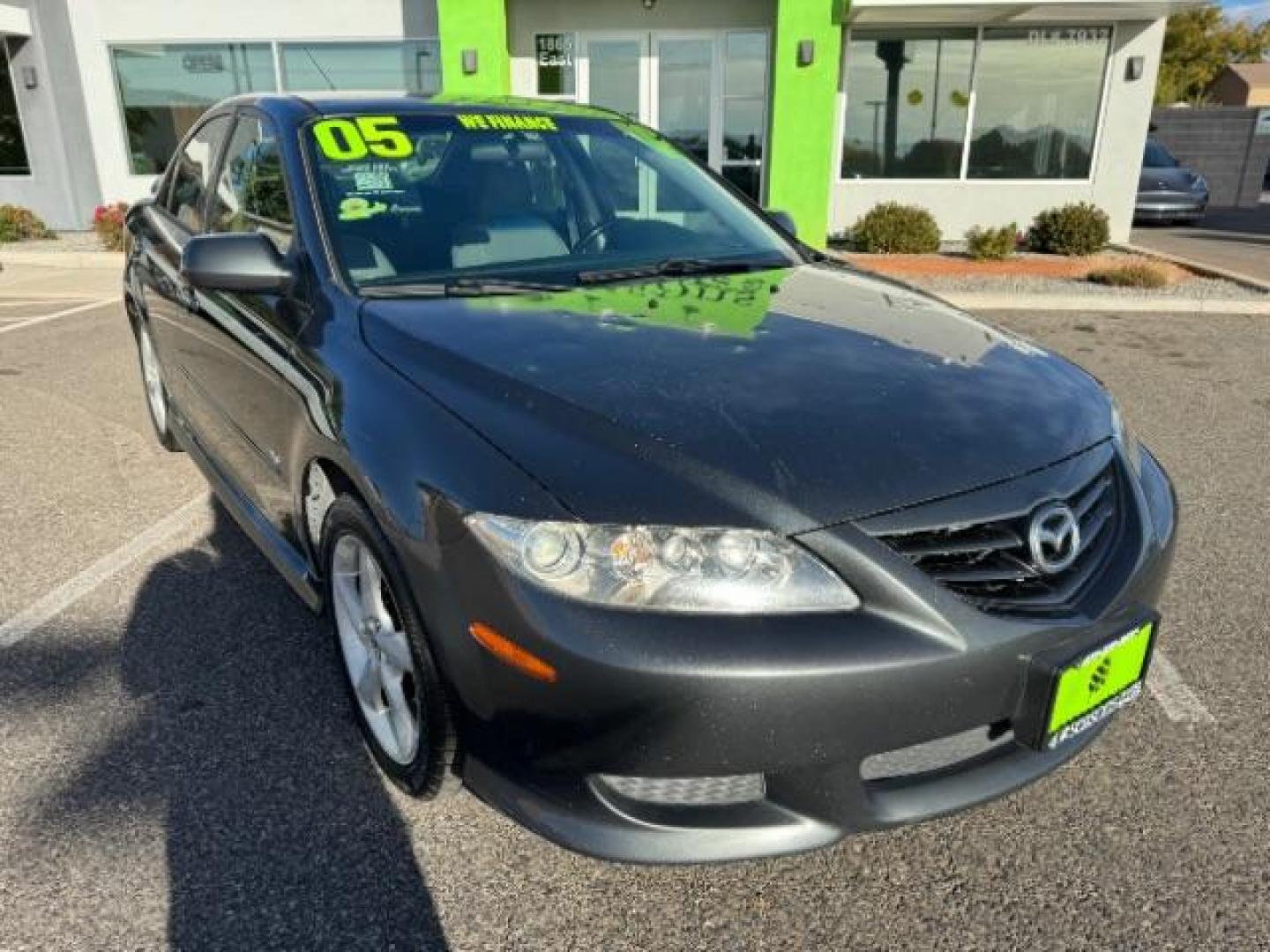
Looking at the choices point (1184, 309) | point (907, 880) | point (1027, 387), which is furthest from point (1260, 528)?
point (1184, 309)

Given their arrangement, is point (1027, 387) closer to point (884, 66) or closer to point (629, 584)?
point (629, 584)

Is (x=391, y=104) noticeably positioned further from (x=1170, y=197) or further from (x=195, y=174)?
(x=1170, y=197)

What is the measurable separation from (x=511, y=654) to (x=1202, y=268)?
11.7 meters

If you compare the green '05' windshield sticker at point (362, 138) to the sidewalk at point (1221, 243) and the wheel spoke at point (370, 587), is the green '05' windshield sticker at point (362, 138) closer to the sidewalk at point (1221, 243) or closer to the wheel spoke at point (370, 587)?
the wheel spoke at point (370, 587)

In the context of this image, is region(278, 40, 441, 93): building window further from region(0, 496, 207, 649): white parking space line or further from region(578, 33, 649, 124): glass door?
region(0, 496, 207, 649): white parking space line

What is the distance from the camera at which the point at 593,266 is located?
2945mm

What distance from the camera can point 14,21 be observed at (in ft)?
43.6

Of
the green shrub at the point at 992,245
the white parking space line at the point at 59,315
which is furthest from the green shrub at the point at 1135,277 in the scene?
the white parking space line at the point at 59,315

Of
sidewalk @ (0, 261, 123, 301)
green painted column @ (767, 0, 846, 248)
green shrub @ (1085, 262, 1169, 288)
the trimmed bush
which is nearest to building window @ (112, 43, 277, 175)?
the trimmed bush

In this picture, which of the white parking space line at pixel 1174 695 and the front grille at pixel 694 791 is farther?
the white parking space line at pixel 1174 695

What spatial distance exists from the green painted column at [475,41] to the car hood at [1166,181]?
39.3ft

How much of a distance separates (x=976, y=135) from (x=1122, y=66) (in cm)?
199

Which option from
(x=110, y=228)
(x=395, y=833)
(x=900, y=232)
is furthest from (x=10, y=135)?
(x=395, y=833)

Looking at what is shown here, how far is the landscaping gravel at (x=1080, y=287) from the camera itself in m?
9.46
